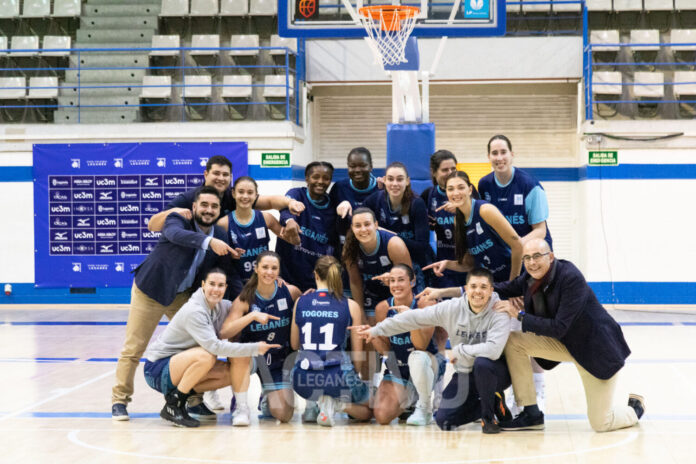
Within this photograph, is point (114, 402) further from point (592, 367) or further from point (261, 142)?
point (261, 142)

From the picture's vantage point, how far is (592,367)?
18.4 ft

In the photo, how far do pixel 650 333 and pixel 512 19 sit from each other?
666cm

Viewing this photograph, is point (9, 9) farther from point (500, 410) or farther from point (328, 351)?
point (500, 410)

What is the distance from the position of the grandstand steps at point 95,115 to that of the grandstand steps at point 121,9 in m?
2.23

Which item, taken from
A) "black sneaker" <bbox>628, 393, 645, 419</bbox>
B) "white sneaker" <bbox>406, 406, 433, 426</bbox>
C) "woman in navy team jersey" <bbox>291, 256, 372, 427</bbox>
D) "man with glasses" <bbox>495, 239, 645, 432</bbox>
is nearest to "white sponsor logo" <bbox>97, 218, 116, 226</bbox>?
"woman in navy team jersey" <bbox>291, 256, 372, 427</bbox>

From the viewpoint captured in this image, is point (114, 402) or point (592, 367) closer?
point (592, 367)

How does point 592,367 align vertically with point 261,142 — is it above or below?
below

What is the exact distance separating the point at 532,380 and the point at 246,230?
91.8 inches

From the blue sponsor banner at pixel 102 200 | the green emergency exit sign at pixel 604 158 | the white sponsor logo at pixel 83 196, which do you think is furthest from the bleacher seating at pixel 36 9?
the green emergency exit sign at pixel 604 158

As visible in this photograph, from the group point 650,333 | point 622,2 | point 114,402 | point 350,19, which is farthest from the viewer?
point 622,2

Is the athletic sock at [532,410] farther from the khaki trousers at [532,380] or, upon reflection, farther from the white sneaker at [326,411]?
the white sneaker at [326,411]

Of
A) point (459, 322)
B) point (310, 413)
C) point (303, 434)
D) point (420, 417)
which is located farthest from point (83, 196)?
point (459, 322)

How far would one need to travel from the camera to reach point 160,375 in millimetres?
6008

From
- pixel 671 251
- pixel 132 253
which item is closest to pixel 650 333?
pixel 671 251
